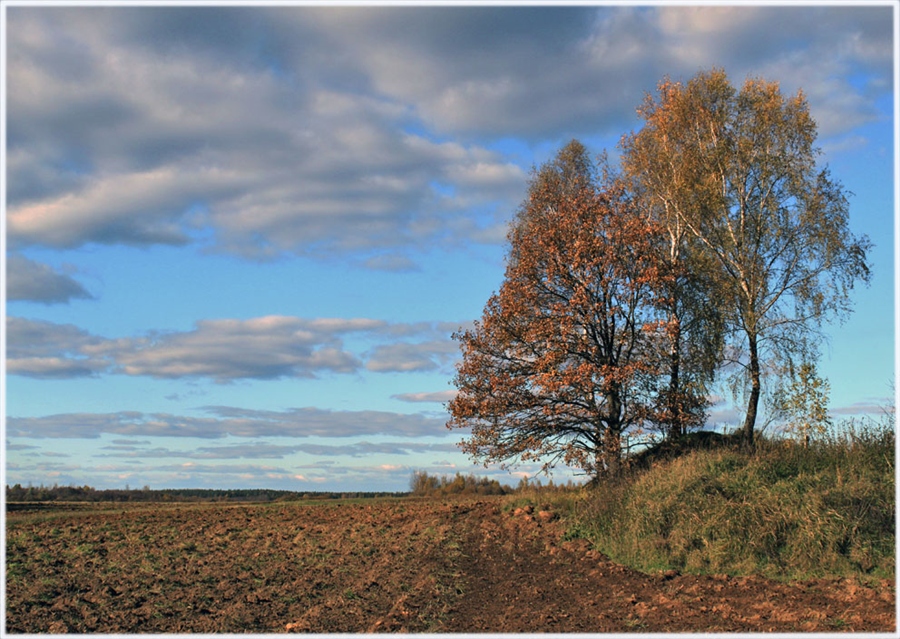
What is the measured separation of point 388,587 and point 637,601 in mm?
5059

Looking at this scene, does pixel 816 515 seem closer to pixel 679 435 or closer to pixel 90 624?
pixel 679 435

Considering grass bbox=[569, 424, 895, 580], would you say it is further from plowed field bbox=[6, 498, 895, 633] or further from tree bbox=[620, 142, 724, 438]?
tree bbox=[620, 142, 724, 438]

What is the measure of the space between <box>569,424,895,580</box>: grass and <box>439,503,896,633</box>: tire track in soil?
0.80 meters

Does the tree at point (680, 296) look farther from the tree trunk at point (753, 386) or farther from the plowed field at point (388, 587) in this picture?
the plowed field at point (388, 587)

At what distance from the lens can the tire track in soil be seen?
11.9m

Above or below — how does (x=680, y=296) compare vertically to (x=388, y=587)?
above

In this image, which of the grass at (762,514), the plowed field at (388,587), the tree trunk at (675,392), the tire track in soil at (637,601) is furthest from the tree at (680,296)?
the tire track in soil at (637,601)

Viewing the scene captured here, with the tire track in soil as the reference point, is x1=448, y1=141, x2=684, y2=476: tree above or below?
above

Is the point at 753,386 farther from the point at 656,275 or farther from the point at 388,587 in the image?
the point at 388,587

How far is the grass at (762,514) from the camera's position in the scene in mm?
15359

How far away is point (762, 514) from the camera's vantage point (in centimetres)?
1630

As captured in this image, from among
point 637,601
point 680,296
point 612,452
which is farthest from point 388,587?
point 680,296

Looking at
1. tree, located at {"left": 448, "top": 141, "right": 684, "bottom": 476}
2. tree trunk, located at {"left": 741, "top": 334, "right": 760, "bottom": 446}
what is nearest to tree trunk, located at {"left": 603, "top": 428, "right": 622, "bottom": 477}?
tree, located at {"left": 448, "top": 141, "right": 684, "bottom": 476}

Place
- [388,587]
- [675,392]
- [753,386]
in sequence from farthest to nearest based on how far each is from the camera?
[753,386], [675,392], [388,587]
